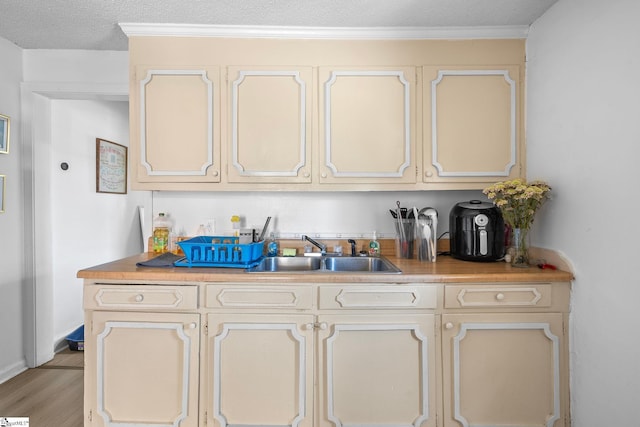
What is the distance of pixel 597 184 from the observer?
132cm

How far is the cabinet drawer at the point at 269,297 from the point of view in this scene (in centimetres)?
144

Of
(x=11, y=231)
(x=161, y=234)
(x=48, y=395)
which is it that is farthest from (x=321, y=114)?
(x=48, y=395)

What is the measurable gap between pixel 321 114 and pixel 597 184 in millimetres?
1333

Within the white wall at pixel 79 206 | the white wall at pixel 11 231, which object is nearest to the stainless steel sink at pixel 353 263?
the white wall at pixel 11 231

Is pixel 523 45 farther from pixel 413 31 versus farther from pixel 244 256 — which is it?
pixel 244 256

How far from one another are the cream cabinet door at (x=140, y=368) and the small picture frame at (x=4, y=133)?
1.53 metres

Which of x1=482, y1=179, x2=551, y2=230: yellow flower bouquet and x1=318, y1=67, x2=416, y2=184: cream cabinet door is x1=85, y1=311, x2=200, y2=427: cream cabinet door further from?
x1=482, y1=179, x2=551, y2=230: yellow flower bouquet

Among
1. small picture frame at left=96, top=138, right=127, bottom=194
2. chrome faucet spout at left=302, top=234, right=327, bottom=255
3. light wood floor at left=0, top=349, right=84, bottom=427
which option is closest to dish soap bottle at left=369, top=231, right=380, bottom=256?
chrome faucet spout at left=302, top=234, right=327, bottom=255

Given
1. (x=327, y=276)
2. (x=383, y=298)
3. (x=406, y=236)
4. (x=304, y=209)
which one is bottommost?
(x=383, y=298)

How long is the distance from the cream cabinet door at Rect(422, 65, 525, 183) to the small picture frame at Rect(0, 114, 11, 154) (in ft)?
8.99

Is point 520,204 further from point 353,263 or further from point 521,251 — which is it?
point 353,263

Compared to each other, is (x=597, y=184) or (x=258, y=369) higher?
(x=597, y=184)

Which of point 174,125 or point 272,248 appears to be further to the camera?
point 272,248

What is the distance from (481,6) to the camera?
5.33 feet
